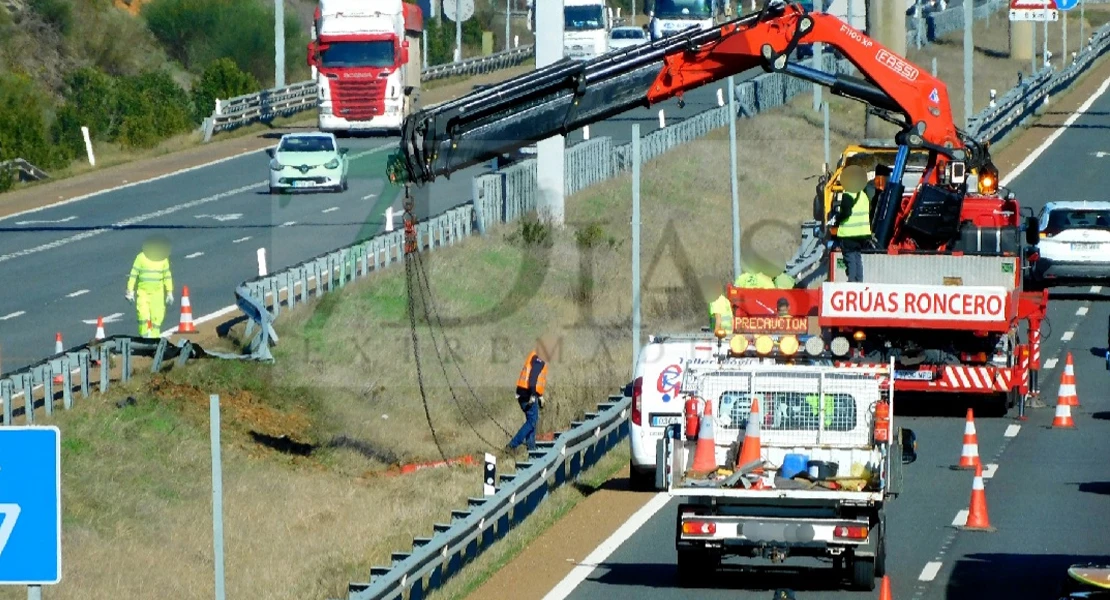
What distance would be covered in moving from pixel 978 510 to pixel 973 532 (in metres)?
0.23

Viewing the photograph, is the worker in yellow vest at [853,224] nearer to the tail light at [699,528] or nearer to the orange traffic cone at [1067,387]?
the orange traffic cone at [1067,387]

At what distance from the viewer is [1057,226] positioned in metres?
36.3

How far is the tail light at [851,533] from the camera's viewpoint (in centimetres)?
1566

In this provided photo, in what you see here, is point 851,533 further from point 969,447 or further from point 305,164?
point 305,164

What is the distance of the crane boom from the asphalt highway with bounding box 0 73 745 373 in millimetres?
9435

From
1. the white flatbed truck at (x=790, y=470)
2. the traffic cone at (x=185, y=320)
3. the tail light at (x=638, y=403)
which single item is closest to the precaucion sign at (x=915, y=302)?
the tail light at (x=638, y=403)

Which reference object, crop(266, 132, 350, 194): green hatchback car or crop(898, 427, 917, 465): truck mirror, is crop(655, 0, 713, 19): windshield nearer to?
crop(266, 132, 350, 194): green hatchback car

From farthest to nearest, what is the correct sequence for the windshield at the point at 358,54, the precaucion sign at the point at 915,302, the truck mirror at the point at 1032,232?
1. the windshield at the point at 358,54
2. the truck mirror at the point at 1032,232
3. the precaucion sign at the point at 915,302

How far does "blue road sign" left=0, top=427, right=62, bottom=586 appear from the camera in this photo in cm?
919

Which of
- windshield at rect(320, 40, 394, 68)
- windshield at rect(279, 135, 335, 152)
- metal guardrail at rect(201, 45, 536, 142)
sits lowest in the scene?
windshield at rect(279, 135, 335, 152)

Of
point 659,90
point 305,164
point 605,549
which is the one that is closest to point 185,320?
point 659,90

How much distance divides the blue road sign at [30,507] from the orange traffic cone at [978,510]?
11.3m

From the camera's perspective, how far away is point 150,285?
28.6 m

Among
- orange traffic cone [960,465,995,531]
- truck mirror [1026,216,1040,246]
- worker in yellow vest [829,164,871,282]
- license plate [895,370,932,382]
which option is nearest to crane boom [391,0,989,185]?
truck mirror [1026,216,1040,246]
